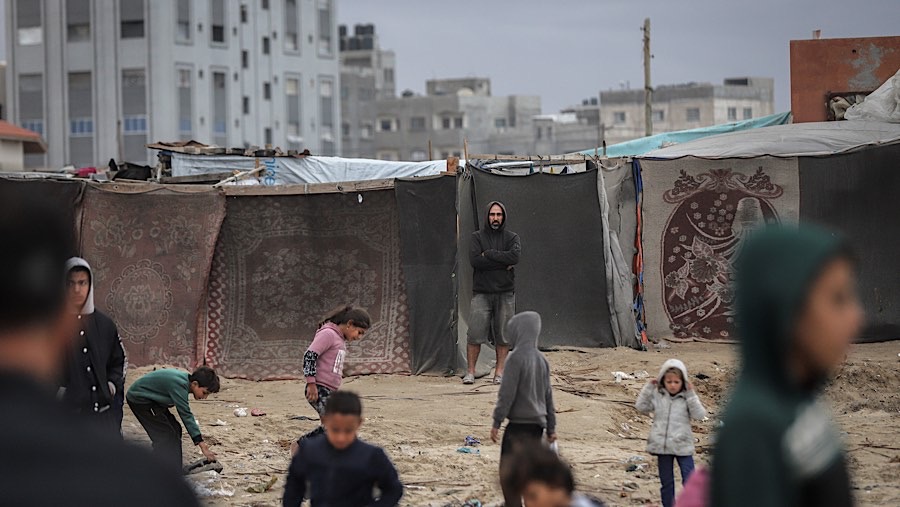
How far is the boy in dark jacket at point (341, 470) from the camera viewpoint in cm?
552

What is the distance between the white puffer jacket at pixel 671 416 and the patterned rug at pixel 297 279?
586 centimetres

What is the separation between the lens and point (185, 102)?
218 ft

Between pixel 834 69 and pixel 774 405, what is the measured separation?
18.3m

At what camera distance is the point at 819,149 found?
14.4 metres

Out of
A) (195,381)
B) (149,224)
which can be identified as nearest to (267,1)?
(149,224)

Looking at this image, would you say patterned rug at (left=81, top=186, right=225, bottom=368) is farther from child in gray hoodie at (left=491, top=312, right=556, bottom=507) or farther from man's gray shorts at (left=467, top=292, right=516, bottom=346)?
child in gray hoodie at (left=491, top=312, right=556, bottom=507)

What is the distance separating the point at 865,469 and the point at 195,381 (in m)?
4.80

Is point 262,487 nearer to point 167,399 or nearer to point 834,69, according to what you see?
point 167,399

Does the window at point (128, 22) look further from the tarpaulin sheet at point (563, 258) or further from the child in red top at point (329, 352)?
the child in red top at point (329, 352)

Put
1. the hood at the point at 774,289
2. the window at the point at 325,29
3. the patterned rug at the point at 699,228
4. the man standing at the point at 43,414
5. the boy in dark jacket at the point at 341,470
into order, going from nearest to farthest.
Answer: the man standing at the point at 43,414
the hood at the point at 774,289
the boy in dark jacket at the point at 341,470
the patterned rug at the point at 699,228
the window at the point at 325,29

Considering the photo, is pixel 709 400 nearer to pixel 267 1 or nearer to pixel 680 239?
pixel 680 239

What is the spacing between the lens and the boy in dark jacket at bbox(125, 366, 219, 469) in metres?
8.57

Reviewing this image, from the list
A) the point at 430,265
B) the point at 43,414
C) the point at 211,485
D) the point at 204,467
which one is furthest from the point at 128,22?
the point at 43,414

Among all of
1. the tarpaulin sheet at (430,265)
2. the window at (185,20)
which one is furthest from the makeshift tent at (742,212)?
the window at (185,20)
